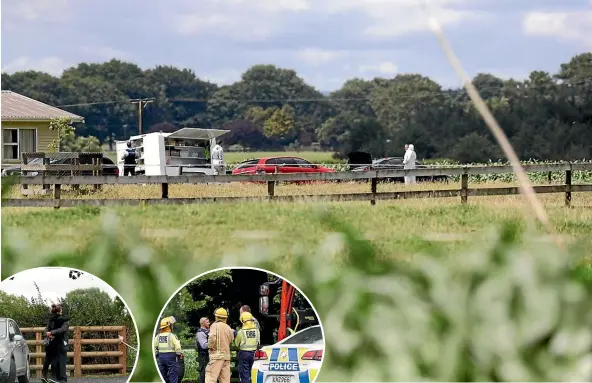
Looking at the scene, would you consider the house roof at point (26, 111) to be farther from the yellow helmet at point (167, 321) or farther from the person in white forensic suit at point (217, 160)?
the yellow helmet at point (167, 321)

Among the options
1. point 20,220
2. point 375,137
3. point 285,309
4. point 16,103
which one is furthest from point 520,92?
point 285,309

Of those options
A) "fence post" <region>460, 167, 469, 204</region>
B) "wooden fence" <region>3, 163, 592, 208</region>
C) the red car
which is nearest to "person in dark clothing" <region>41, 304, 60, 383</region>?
"wooden fence" <region>3, 163, 592, 208</region>

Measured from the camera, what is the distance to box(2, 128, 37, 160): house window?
18828 mm

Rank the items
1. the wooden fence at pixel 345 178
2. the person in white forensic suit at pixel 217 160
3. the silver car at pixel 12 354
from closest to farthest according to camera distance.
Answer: the silver car at pixel 12 354
the wooden fence at pixel 345 178
the person in white forensic suit at pixel 217 160

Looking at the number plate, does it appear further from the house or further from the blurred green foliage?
the house

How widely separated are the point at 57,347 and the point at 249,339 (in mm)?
497

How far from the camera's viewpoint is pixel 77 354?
249cm

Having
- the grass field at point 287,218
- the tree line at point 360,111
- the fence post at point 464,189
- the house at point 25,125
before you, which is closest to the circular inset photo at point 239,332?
the grass field at point 287,218

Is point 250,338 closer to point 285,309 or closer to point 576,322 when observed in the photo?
point 285,309

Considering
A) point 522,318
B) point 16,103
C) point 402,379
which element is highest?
point 16,103

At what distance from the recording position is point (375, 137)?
33.2 meters

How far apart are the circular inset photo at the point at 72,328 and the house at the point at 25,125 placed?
13854 millimetres

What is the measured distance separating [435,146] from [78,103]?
1352 centimetres

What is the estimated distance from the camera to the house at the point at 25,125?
1722 cm
